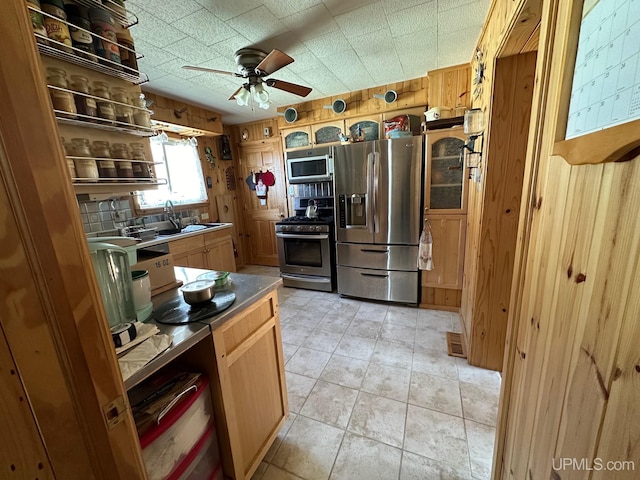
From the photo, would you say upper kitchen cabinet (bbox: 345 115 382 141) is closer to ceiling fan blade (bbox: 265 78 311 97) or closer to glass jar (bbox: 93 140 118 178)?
ceiling fan blade (bbox: 265 78 311 97)

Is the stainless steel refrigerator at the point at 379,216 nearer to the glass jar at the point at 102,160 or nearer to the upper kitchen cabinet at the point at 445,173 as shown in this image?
the upper kitchen cabinet at the point at 445,173

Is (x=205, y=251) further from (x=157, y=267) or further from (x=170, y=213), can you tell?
(x=157, y=267)

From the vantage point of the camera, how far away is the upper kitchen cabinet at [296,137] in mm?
3736

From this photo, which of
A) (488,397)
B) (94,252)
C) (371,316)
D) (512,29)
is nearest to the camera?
(94,252)

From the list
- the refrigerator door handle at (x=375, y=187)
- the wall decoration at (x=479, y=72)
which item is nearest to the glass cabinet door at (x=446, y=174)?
the wall decoration at (x=479, y=72)

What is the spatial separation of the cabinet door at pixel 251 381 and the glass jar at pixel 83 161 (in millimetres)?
862

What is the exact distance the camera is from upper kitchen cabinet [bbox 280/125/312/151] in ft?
12.3

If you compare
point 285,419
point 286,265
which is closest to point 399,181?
point 286,265

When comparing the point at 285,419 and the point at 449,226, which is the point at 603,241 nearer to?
the point at 285,419

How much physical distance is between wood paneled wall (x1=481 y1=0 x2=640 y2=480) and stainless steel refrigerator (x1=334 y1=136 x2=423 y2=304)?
191cm

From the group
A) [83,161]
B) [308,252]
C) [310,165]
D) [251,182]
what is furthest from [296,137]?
[83,161]

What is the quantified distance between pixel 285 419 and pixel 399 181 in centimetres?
228

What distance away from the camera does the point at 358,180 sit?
2850 millimetres

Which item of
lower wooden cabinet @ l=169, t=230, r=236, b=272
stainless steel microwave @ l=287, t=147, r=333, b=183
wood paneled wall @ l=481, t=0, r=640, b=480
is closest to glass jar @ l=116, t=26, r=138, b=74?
wood paneled wall @ l=481, t=0, r=640, b=480
